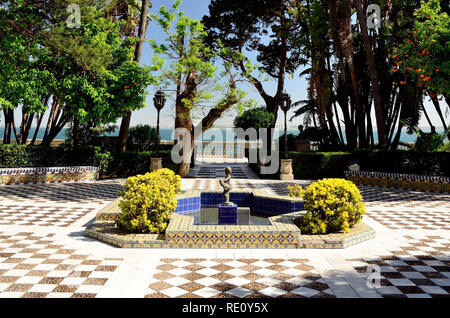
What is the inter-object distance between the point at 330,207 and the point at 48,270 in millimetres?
5168

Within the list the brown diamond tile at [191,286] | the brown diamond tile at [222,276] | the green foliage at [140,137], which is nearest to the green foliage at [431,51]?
the brown diamond tile at [222,276]

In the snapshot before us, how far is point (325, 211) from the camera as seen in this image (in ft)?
23.2

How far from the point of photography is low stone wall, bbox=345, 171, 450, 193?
1366 cm

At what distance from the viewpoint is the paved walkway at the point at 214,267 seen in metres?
4.56

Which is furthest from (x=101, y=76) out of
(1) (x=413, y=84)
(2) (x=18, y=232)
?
(1) (x=413, y=84)

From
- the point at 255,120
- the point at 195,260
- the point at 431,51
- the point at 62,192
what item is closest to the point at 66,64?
the point at 62,192

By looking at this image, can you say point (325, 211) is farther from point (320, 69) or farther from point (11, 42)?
point (320, 69)

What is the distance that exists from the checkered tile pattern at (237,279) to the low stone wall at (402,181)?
10.5m

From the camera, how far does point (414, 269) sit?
5.45m

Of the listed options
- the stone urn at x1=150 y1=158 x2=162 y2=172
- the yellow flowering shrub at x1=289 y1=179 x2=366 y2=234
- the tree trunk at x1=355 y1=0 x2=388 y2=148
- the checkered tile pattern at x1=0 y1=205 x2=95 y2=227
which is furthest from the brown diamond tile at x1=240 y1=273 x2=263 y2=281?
the tree trunk at x1=355 y1=0 x2=388 y2=148

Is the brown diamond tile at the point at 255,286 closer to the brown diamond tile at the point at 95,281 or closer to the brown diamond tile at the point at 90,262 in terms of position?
the brown diamond tile at the point at 95,281

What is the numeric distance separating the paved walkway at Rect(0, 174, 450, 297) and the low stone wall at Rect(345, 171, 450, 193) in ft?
18.8

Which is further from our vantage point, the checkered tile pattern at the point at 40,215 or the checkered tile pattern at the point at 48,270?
the checkered tile pattern at the point at 40,215

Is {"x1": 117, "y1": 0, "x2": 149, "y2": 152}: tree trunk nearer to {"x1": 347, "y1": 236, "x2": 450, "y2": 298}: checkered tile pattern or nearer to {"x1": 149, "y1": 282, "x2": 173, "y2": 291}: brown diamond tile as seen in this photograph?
{"x1": 149, "y1": 282, "x2": 173, "y2": 291}: brown diamond tile
